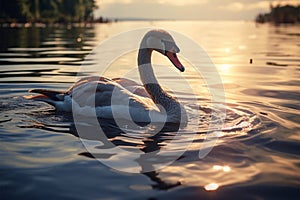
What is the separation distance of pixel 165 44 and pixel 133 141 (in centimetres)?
210

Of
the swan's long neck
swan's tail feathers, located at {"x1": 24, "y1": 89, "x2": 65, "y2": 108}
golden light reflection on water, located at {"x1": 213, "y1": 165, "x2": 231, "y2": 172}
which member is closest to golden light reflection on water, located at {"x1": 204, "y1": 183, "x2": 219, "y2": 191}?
golden light reflection on water, located at {"x1": 213, "y1": 165, "x2": 231, "y2": 172}

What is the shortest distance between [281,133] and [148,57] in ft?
9.13

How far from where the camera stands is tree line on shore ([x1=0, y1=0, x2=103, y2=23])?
302 ft

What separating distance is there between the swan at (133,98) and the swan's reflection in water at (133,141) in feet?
0.65

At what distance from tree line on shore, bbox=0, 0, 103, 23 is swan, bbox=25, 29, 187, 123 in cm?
8821

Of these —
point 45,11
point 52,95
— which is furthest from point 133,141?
point 45,11

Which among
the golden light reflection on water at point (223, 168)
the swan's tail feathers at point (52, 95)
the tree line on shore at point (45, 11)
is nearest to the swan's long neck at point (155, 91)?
the swan's tail feathers at point (52, 95)

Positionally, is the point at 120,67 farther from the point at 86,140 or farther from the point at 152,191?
the point at 152,191

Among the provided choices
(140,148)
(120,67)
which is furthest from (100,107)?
(120,67)

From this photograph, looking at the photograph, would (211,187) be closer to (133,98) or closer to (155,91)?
(133,98)

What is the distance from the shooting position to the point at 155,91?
7.83 metres

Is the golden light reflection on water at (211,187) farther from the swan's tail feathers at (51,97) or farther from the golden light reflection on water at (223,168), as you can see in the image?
the swan's tail feathers at (51,97)

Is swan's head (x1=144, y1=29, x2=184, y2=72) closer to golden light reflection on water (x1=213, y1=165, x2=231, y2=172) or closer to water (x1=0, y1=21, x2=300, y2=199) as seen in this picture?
water (x1=0, y1=21, x2=300, y2=199)

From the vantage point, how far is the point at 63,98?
8.11 metres
